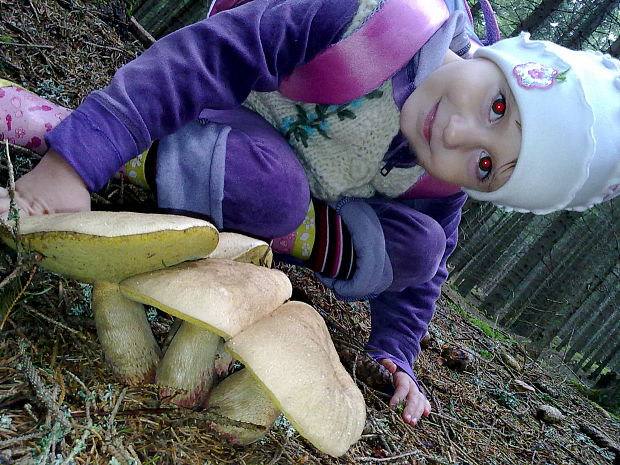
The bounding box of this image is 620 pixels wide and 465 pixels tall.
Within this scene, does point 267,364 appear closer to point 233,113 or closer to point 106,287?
point 106,287

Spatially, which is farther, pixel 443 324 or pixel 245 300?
pixel 443 324

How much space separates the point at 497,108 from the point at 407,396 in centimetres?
139

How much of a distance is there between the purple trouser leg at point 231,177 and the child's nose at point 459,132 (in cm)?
60

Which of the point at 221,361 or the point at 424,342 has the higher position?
the point at 221,361

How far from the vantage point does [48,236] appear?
101cm

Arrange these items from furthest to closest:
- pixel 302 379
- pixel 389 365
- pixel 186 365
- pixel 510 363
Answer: pixel 510 363, pixel 389 365, pixel 186 365, pixel 302 379

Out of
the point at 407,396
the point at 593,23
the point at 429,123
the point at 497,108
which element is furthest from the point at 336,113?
the point at 593,23

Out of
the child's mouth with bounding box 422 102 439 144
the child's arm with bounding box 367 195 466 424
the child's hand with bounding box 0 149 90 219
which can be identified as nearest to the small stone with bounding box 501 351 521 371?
the child's arm with bounding box 367 195 466 424

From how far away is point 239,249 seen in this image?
1.41 meters

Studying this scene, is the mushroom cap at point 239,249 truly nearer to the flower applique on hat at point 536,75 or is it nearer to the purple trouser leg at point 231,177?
the purple trouser leg at point 231,177

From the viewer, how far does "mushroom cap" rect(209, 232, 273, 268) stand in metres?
1.39

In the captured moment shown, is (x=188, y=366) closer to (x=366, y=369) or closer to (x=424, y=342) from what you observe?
(x=366, y=369)

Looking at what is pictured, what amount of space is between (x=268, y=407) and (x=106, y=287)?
55 centimetres

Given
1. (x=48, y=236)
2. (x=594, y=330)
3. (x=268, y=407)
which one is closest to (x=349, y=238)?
(x=268, y=407)
